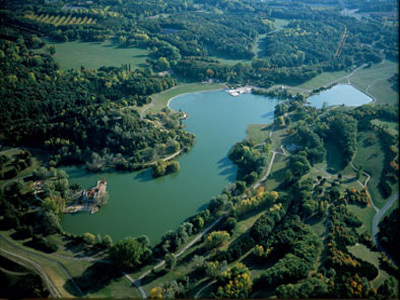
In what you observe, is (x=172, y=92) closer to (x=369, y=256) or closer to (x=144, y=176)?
(x=144, y=176)

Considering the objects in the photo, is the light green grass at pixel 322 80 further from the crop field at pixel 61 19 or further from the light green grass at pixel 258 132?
the crop field at pixel 61 19

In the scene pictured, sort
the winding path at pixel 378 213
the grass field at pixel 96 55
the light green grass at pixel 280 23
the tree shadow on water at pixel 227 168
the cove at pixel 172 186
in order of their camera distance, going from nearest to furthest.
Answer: the winding path at pixel 378 213 → the cove at pixel 172 186 → the tree shadow on water at pixel 227 168 → the grass field at pixel 96 55 → the light green grass at pixel 280 23

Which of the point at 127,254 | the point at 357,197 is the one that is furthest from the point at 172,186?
the point at 357,197

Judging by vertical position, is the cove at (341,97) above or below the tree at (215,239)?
above

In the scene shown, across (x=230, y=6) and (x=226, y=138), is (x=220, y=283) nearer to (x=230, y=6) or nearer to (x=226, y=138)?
(x=226, y=138)

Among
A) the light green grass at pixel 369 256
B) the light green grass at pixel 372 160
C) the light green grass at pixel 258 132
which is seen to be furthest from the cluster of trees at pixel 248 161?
the light green grass at pixel 369 256

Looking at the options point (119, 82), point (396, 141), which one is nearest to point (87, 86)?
point (119, 82)

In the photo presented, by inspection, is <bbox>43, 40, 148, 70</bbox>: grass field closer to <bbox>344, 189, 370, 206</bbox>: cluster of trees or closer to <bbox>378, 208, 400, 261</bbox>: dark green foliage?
<bbox>344, 189, 370, 206</bbox>: cluster of trees

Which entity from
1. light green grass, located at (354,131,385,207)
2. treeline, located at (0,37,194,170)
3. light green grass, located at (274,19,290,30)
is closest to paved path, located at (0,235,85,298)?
treeline, located at (0,37,194,170)
